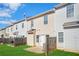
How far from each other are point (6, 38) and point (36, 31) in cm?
39

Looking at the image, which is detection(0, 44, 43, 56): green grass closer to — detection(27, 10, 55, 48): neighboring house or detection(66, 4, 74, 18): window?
detection(27, 10, 55, 48): neighboring house

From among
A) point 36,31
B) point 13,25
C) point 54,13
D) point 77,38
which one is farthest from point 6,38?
point 77,38

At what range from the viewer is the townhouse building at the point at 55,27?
2953 millimetres

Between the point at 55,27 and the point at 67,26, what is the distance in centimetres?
15

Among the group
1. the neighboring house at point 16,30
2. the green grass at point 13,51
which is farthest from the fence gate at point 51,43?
the neighboring house at point 16,30

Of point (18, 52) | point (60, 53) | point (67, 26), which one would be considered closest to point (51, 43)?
point (60, 53)

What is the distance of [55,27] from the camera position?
9.88 feet

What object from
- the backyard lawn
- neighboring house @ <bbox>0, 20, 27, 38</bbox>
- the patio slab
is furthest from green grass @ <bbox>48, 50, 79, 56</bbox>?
neighboring house @ <bbox>0, 20, 27, 38</bbox>

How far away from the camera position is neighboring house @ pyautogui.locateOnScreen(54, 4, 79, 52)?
→ 294cm

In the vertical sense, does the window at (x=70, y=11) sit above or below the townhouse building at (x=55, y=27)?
above

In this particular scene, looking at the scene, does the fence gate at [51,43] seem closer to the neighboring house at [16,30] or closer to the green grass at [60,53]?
the green grass at [60,53]

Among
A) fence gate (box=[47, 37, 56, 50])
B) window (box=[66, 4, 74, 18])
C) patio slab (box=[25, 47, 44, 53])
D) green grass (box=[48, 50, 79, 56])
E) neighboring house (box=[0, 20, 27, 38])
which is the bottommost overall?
green grass (box=[48, 50, 79, 56])

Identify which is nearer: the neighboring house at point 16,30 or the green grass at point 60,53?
the green grass at point 60,53

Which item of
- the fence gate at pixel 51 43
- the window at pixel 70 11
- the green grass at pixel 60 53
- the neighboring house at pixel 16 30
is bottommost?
the green grass at pixel 60 53
